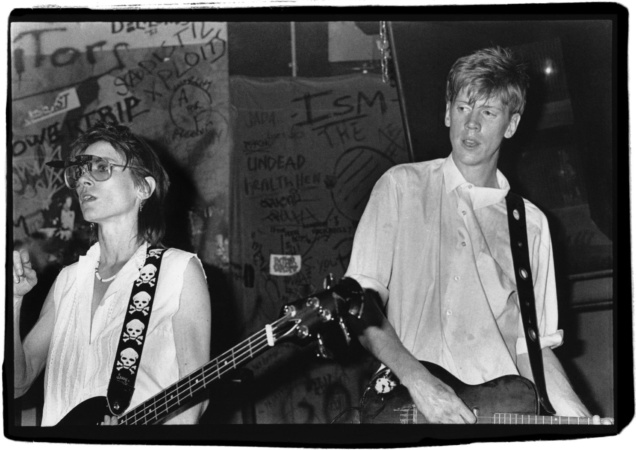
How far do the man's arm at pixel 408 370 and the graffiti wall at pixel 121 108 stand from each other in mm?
629

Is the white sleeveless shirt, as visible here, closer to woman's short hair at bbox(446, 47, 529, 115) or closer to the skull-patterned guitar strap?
the skull-patterned guitar strap

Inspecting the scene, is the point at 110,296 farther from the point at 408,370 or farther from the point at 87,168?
the point at 408,370

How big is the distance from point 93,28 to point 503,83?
1.59 meters

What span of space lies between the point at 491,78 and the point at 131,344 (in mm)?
1678

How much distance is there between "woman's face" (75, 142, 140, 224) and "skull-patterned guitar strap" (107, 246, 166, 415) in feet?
0.91

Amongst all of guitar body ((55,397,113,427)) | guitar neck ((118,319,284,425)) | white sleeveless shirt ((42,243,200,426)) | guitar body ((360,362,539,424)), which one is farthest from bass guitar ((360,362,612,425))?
guitar body ((55,397,113,427))

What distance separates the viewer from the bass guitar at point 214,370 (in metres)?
3.27

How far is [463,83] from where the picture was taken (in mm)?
3645

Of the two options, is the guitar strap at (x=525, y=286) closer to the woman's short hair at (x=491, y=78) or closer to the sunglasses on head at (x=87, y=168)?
the woman's short hair at (x=491, y=78)

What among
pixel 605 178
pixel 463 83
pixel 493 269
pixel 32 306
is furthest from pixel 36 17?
pixel 605 178

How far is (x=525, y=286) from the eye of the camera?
3586mm

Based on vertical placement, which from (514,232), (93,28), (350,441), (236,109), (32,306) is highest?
(93,28)

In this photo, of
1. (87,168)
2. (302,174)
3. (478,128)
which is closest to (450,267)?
(478,128)

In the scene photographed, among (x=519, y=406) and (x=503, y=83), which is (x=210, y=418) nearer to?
(x=519, y=406)
